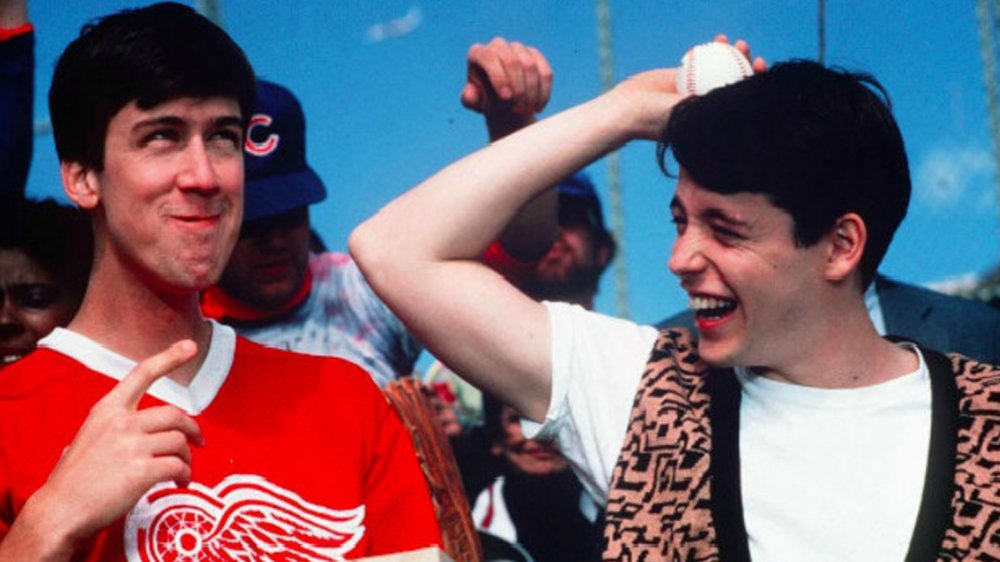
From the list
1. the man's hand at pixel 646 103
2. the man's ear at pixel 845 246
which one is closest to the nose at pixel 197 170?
the man's hand at pixel 646 103

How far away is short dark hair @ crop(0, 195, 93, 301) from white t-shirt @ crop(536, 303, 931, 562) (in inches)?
45.2

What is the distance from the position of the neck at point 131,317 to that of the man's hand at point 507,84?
30.5 inches

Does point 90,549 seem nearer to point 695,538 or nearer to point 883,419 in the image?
point 695,538

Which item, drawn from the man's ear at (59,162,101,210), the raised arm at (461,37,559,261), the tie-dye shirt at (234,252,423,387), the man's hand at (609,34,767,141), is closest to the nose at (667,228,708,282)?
the man's hand at (609,34,767,141)

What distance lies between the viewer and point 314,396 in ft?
8.03

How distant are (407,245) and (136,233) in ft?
1.64

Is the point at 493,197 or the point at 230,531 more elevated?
the point at 493,197

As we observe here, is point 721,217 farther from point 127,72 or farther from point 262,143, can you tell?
point 262,143

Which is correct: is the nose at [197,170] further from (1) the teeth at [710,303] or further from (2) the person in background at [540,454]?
(2) the person in background at [540,454]

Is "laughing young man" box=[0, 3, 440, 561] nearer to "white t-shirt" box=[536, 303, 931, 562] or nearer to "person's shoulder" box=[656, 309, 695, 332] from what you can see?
"white t-shirt" box=[536, 303, 931, 562]

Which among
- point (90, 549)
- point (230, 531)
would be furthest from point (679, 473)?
point (90, 549)

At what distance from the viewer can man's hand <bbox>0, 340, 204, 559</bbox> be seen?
2.03 metres

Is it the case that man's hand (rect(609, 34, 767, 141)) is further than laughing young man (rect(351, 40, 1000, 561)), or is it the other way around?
man's hand (rect(609, 34, 767, 141))

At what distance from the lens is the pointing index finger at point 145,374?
6.89 feet
